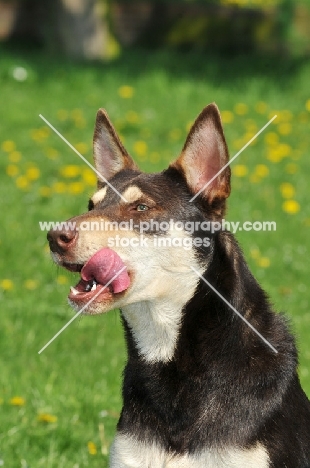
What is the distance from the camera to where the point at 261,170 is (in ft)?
34.3

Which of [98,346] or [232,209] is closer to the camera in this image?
[98,346]

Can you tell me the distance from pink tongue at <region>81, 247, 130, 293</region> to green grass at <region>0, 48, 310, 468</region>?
1514mm

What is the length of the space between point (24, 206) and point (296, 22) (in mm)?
7844

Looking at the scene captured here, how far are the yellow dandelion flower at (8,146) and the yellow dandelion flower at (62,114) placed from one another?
3.38ft

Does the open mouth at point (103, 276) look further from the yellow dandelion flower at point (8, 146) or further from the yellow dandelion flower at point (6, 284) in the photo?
the yellow dandelion flower at point (8, 146)

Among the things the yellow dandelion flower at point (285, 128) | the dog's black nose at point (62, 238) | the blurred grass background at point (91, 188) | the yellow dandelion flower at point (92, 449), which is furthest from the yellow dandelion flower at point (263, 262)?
the dog's black nose at point (62, 238)

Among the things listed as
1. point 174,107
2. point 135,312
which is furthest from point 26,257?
point 174,107

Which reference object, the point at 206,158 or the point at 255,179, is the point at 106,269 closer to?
the point at 206,158

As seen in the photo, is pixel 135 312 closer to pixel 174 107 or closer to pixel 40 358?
pixel 40 358

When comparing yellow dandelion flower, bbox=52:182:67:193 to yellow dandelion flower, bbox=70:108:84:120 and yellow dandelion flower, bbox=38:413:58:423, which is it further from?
yellow dandelion flower, bbox=38:413:58:423

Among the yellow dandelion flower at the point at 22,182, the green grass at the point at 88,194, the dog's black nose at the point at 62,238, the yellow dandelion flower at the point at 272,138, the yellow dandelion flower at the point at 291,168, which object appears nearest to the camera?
the dog's black nose at the point at 62,238

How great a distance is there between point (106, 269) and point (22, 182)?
6.27m

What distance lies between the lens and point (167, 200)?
4.18 meters

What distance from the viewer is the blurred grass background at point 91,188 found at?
5.61 metres
